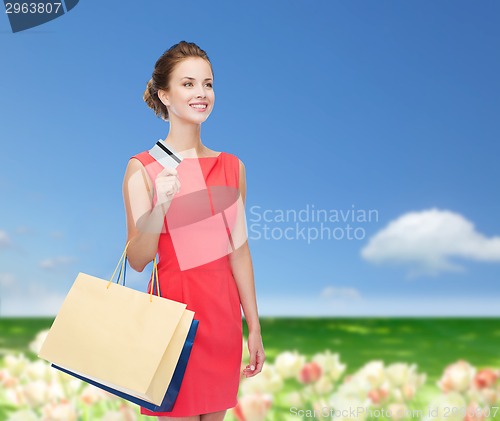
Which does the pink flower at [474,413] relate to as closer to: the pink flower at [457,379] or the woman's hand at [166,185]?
the pink flower at [457,379]

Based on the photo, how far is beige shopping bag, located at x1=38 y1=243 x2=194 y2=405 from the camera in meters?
1.40

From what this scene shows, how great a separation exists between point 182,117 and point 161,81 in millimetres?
120

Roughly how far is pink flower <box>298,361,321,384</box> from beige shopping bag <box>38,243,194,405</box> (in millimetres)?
1095

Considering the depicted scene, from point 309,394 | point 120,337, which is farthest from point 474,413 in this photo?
point 120,337

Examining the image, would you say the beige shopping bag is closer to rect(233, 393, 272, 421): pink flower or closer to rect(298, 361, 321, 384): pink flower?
rect(233, 393, 272, 421): pink flower

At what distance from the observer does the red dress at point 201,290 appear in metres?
1.53

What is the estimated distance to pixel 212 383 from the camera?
154 cm

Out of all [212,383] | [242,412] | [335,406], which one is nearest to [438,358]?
[335,406]

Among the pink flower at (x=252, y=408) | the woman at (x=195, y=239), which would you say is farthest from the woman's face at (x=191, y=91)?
the pink flower at (x=252, y=408)

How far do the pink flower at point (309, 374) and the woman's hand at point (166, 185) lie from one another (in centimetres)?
115

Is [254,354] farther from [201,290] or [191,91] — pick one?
[191,91]

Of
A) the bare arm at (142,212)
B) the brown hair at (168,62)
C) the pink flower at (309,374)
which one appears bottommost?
the pink flower at (309,374)

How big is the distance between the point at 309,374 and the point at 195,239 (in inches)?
41.8

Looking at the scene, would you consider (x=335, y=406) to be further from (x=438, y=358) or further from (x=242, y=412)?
(x=438, y=358)
